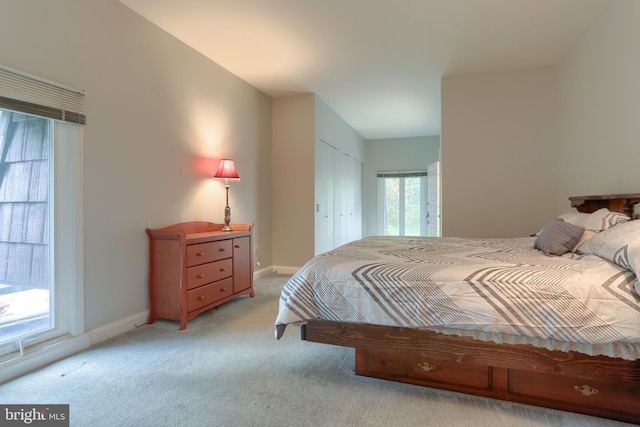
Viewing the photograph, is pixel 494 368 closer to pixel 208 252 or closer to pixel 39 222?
pixel 208 252

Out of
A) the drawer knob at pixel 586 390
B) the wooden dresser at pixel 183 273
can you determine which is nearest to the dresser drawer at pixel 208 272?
the wooden dresser at pixel 183 273

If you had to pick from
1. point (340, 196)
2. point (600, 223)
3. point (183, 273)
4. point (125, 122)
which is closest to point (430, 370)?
point (600, 223)

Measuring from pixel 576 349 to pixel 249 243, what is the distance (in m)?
2.74

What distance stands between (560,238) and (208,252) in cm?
257

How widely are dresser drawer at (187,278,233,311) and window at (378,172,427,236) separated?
194 inches

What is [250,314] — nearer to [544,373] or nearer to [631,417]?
[544,373]

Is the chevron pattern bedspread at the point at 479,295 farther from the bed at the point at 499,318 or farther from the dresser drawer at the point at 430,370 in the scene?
the dresser drawer at the point at 430,370

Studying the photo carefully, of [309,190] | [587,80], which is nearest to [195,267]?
[309,190]

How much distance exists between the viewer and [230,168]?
3336mm

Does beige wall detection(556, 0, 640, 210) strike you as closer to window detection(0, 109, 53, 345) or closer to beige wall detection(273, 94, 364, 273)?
beige wall detection(273, 94, 364, 273)

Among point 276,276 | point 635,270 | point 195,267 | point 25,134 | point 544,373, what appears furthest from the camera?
point 276,276

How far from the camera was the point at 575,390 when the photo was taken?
1.44m

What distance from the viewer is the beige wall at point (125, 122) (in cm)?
204

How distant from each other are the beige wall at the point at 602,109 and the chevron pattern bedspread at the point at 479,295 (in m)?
1.11
